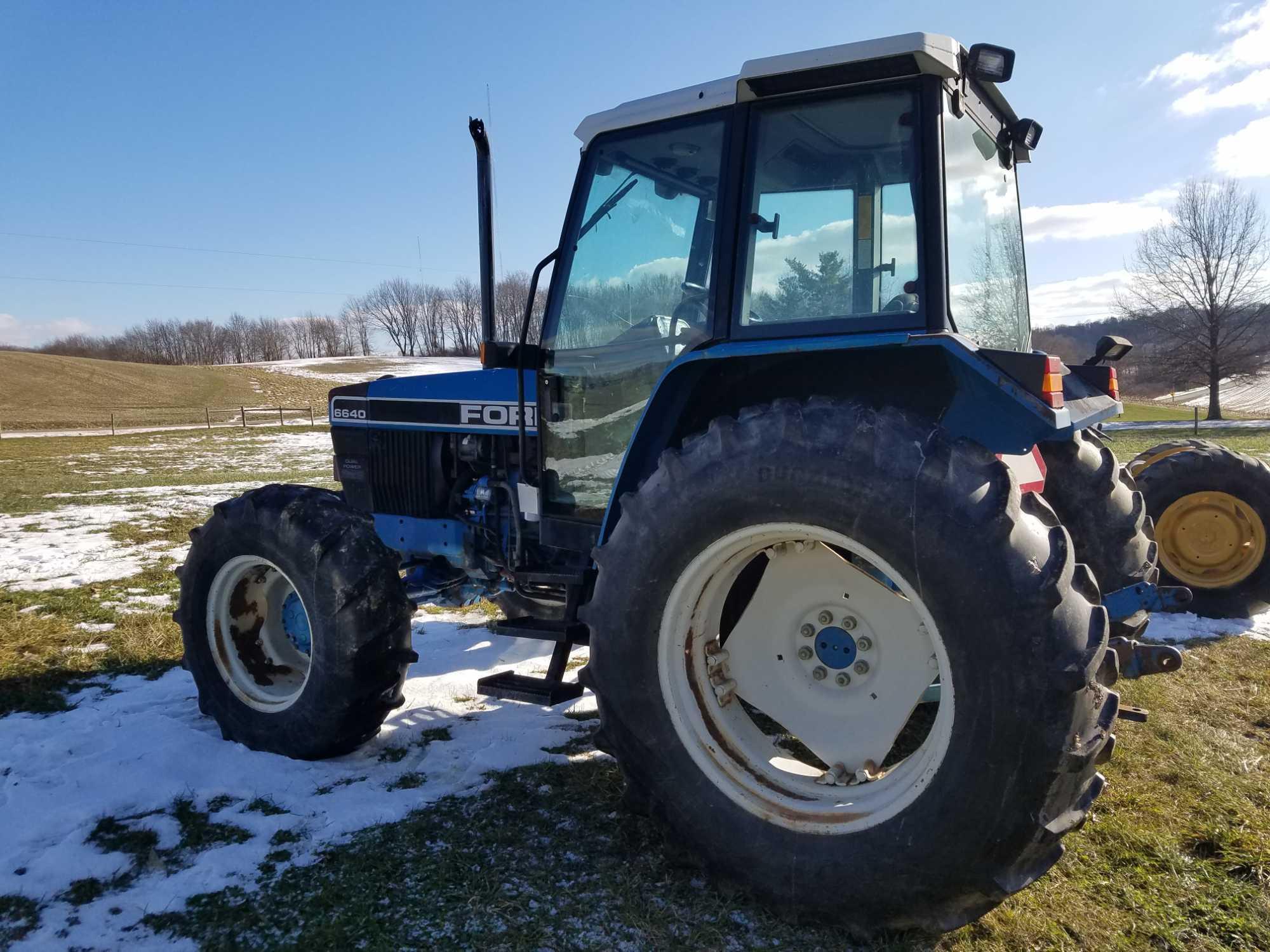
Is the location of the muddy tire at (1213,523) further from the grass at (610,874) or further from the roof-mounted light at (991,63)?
the roof-mounted light at (991,63)

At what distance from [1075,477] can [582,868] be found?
8.17 ft

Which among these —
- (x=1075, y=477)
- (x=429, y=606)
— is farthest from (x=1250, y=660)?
(x=429, y=606)

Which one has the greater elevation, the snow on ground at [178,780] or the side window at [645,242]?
the side window at [645,242]

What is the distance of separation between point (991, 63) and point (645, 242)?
1229 millimetres

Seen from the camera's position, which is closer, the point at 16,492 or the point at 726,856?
the point at 726,856

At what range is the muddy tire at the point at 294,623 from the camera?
123 inches

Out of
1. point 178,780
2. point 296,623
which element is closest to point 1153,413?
point 296,623

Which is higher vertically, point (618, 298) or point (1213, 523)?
point (618, 298)

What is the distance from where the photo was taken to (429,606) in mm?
5641

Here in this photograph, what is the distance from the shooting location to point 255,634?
3.62 metres

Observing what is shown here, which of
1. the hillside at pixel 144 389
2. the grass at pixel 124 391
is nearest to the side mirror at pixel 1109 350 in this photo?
the hillside at pixel 144 389

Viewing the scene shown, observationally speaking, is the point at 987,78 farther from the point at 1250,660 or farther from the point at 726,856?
the point at 1250,660

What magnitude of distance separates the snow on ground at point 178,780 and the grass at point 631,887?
14cm

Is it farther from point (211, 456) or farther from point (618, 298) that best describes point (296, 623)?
point (211, 456)
